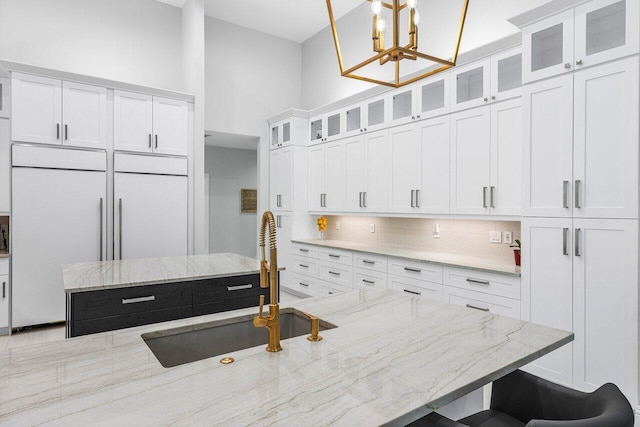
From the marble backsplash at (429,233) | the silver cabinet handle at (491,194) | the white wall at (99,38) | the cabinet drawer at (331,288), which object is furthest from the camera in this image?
the cabinet drawer at (331,288)

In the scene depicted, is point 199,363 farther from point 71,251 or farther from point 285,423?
point 71,251

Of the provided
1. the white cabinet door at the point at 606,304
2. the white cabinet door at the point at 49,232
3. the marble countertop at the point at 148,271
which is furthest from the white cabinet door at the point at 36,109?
the white cabinet door at the point at 606,304

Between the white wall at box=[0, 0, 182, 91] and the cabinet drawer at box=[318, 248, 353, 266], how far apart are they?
3095 mm

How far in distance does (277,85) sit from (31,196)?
3852mm

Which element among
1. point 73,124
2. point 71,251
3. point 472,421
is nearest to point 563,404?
point 472,421

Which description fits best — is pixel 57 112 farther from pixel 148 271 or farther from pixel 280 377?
pixel 280 377

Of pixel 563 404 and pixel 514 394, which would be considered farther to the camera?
pixel 514 394

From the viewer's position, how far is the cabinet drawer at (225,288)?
2545 millimetres

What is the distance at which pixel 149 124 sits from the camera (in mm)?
4613

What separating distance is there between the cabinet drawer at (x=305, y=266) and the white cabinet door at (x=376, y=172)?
1.14 m

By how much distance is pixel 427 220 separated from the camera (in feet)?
14.4

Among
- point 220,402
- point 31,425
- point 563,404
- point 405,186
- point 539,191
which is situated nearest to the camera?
point 31,425

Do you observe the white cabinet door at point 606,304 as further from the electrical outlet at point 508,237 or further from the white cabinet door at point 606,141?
the electrical outlet at point 508,237

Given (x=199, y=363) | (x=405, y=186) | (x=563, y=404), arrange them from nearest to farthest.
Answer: (x=199, y=363), (x=563, y=404), (x=405, y=186)
